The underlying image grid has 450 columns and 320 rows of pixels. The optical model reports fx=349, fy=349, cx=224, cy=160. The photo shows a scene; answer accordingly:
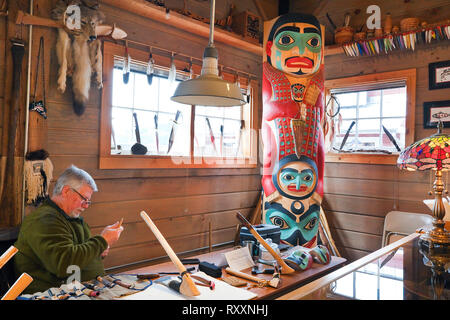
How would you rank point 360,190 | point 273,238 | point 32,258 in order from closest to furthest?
point 32,258 < point 273,238 < point 360,190

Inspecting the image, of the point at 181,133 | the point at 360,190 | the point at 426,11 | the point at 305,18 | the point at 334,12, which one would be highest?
the point at 334,12

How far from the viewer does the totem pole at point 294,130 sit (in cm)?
266

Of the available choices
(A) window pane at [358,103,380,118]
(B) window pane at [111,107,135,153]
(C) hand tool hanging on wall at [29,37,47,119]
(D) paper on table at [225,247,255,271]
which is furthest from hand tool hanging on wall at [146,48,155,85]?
(A) window pane at [358,103,380,118]

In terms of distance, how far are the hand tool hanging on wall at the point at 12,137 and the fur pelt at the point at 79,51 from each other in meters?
0.22

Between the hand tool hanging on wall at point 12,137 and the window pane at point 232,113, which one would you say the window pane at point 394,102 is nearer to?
the window pane at point 232,113

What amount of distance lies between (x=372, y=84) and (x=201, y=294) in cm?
281

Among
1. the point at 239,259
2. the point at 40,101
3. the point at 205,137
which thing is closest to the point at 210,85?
the point at 239,259

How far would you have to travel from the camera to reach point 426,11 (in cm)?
307

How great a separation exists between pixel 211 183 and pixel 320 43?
1.52 metres

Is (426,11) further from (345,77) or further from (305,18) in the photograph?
(305,18)

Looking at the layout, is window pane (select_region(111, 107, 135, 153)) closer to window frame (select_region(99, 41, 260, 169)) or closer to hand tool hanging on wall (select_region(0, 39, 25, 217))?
window frame (select_region(99, 41, 260, 169))

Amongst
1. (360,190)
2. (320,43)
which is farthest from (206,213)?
(320,43)

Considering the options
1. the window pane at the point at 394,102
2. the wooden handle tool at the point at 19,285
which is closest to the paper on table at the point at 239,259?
the wooden handle tool at the point at 19,285

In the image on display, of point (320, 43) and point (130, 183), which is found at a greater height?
point (320, 43)
